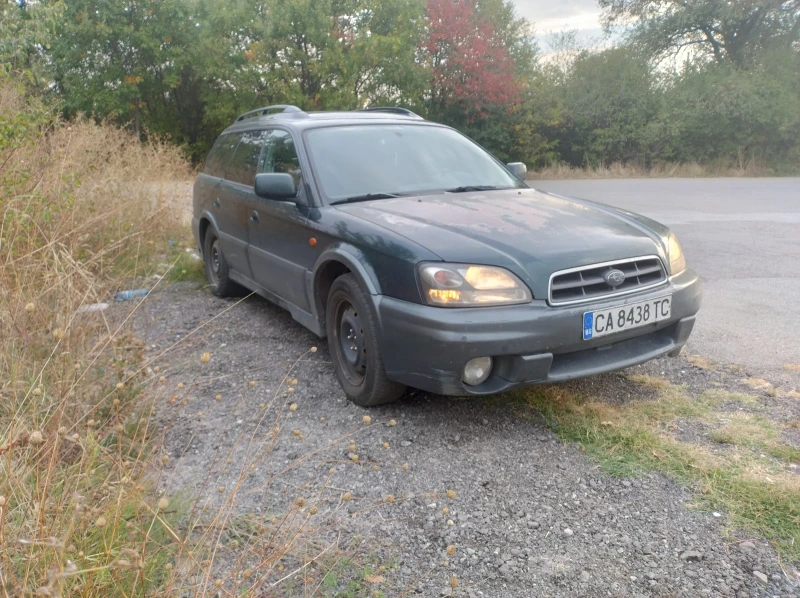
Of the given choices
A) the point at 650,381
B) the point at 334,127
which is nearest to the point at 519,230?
the point at 650,381

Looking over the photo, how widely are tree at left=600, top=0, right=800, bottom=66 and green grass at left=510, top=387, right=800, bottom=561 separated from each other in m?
26.0

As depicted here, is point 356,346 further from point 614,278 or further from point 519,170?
point 519,170

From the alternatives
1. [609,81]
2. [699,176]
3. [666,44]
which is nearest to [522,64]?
[609,81]

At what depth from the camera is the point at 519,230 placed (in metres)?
3.57

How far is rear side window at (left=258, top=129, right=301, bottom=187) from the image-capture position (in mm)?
4645

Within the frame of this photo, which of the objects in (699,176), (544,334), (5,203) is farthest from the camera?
(699,176)

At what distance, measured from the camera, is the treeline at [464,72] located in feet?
73.7

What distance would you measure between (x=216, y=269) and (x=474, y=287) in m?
3.87

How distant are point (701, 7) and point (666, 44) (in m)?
1.73

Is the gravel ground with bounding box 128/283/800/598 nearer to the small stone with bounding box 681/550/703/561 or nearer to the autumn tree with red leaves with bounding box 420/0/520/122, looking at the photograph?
the small stone with bounding box 681/550/703/561

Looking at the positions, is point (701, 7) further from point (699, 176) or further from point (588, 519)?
point (588, 519)

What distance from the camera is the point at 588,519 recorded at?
9.07 feet

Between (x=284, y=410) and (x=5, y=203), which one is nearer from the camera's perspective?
(x=284, y=410)

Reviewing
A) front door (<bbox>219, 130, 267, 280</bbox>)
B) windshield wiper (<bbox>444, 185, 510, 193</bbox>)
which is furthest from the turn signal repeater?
front door (<bbox>219, 130, 267, 280</bbox>)
